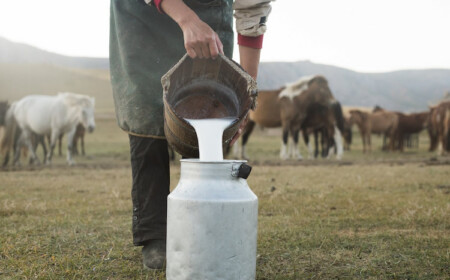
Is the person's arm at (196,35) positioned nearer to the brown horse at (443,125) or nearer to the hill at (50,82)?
the brown horse at (443,125)

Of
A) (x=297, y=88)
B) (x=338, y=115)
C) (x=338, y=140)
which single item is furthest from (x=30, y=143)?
(x=338, y=115)

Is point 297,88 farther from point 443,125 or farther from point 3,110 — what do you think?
point 3,110

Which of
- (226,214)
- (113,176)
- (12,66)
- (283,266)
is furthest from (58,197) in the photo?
(12,66)

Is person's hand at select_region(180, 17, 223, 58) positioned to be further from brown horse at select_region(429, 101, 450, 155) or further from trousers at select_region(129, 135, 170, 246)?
brown horse at select_region(429, 101, 450, 155)

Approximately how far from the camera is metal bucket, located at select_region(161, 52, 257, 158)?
2.19 metres

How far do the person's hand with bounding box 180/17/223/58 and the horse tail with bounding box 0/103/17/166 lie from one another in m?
11.6

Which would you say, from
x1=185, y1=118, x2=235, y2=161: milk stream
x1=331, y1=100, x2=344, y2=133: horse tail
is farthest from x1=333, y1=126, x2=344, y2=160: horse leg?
x1=185, y1=118, x2=235, y2=161: milk stream

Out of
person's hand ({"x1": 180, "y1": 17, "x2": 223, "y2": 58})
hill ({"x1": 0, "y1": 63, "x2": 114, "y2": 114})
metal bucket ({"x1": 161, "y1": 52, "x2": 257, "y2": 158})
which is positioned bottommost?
metal bucket ({"x1": 161, "y1": 52, "x2": 257, "y2": 158})

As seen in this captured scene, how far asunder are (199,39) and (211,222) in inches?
28.9

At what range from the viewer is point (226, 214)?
193cm

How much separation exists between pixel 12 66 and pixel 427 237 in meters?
60.8

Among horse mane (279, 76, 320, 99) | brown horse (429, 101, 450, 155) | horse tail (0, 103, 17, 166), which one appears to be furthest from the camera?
brown horse (429, 101, 450, 155)

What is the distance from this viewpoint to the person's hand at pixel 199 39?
207cm

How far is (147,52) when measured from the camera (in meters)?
2.57
